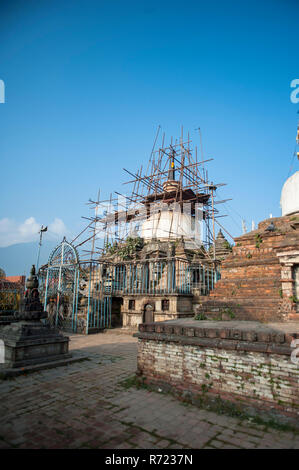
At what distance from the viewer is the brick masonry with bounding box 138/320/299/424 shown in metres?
4.53

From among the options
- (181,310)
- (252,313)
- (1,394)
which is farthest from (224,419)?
(181,310)

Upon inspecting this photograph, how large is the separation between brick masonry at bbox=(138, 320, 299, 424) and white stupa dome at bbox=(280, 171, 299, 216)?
994cm

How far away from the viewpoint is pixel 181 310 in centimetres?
1567

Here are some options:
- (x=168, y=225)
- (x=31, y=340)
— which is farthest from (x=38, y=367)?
(x=168, y=225)

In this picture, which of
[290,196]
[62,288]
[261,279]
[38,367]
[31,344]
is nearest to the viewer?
[38,367]

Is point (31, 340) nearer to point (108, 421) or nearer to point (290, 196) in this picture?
point (108, 421)

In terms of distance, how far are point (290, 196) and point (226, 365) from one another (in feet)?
36.6

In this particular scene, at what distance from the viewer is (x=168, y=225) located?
92.6ft

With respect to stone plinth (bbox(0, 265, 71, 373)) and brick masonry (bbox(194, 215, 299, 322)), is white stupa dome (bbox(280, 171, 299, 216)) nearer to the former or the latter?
brick masonry (bbox(194, 215, 299, 322))

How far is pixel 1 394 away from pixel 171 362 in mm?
3941

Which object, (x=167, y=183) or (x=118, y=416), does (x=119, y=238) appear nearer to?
(x=167, y=183)

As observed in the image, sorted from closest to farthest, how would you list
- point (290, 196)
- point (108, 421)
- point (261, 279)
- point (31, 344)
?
point (108, 421) → point (31, 344) → point (261, 279) → point (290, 196)

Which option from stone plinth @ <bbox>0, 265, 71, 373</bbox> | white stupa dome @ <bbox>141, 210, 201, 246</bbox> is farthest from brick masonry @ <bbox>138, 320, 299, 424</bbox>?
white stupa dome @ <bbox>141, 210, 201, 246</bbox>

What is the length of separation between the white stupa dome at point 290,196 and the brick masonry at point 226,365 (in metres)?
9.94
